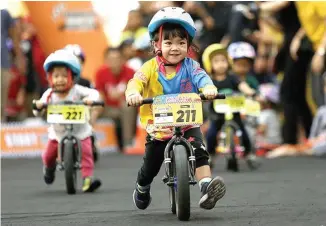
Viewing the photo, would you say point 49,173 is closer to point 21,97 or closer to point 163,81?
point 163,81

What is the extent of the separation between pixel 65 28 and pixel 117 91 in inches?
92.9

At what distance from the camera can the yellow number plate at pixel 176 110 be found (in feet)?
25.2

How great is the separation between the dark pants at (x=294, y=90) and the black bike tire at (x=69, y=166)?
5.55 metres

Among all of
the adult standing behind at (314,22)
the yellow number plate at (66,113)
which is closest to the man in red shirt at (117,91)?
the adult standing behind at (314,22)

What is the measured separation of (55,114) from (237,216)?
3.21 meters

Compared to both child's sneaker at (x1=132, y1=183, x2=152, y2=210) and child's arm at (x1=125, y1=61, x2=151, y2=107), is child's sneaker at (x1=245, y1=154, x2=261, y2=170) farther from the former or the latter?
child's arm at (x1=125, y1=61, x2=151, y2=107)

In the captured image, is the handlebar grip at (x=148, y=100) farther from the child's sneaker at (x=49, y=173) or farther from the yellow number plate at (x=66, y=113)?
the child's sneaker at (x=49, y=173)

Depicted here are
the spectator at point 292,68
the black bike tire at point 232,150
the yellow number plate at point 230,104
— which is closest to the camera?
the black bike tire at point 232,150

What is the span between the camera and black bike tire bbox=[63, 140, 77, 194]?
397 inches

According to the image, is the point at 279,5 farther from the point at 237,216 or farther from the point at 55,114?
the point at 237,216

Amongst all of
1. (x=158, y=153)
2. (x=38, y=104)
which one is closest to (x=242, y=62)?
(x=38, y=104)

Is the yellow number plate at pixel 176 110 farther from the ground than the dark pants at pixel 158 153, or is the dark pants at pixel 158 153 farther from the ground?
the yellow number plate at pixel 176 110

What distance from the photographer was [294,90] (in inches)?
600

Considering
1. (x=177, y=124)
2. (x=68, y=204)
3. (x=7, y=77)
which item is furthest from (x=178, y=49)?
(x=7, y=77)
